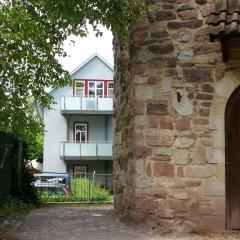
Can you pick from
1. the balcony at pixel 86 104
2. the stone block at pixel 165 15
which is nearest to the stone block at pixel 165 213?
the stone block at pixel 165 15

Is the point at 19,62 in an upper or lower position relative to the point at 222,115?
upper

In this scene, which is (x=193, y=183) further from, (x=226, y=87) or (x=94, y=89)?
(x=94, y=89)

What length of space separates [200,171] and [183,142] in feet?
1.83

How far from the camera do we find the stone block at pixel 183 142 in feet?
30.5

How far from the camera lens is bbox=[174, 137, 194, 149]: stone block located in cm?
929

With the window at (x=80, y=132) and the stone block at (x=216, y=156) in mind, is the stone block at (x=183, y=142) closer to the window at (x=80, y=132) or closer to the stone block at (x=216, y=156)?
the stone block at (x=216, y=156)

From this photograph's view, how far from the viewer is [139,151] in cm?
941

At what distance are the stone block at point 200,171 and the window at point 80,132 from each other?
3063cm

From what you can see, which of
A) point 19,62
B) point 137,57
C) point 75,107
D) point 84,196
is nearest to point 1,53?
point 19,62

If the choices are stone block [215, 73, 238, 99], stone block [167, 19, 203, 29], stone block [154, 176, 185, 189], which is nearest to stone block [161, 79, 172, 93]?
stone block [215, 73, 238, 99]

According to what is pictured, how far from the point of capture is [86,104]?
3853cm

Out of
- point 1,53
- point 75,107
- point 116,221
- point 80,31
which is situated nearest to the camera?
point 80,31

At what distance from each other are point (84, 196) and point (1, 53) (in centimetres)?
786

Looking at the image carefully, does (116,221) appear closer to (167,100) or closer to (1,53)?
(167,100)
